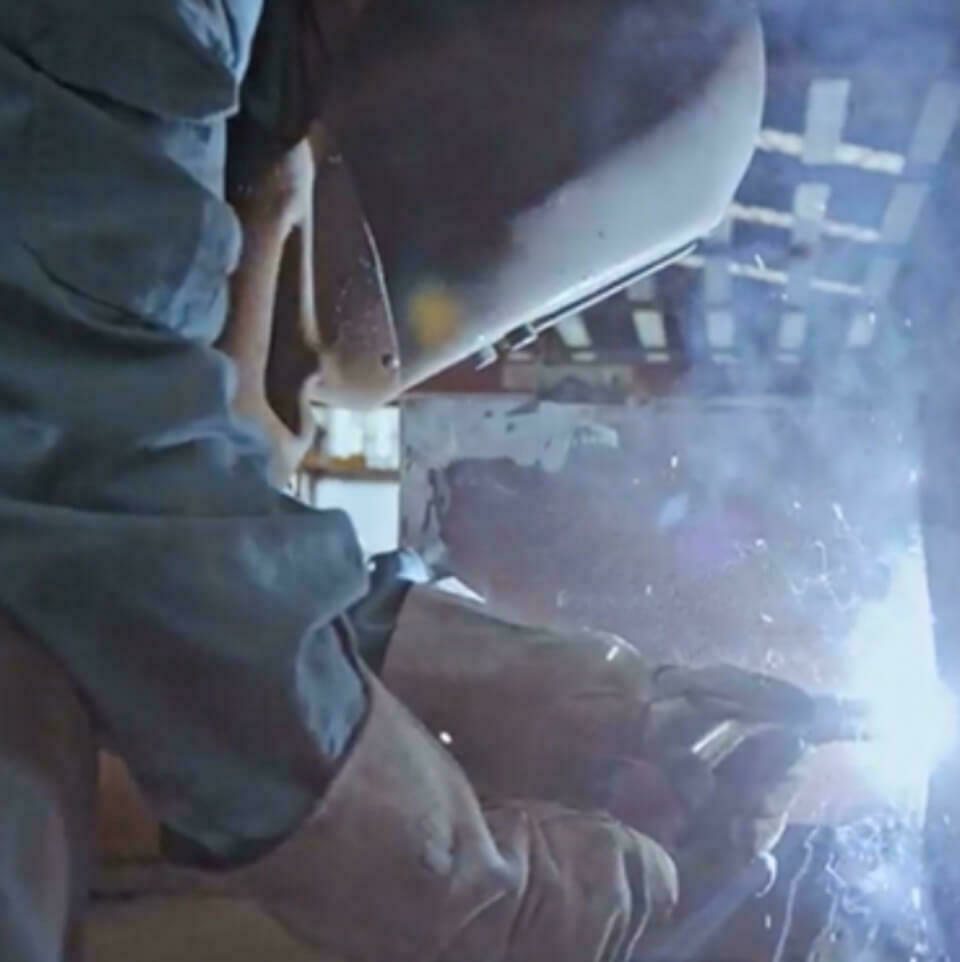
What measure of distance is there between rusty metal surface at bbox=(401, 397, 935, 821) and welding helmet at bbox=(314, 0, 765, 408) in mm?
827

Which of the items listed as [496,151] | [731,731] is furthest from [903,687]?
[496,151]

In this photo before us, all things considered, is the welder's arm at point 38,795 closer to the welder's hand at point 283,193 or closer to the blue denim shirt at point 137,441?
the blue denim shirt at point 137,441

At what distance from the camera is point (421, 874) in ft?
2.44

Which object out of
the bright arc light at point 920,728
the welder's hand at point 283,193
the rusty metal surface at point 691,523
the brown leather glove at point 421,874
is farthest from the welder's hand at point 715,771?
the rusty metal surface at point 691,523

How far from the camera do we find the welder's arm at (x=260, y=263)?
3.30 feet

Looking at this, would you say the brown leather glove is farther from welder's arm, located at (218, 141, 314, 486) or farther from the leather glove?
welder's arm, located at (218, 141, 314, 486)

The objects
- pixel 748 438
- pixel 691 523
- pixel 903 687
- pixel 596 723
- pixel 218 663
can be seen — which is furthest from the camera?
pixel 748 438

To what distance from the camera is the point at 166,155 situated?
70 centimetres

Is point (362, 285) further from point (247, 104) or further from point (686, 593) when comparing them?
point (686, 593)

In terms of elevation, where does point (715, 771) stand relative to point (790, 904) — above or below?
above

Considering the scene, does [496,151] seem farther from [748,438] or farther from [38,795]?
[748,438]

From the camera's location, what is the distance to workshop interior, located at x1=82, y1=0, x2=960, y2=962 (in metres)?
1.09

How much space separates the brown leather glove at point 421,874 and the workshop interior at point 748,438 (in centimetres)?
20

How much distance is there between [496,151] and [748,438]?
1.53m
